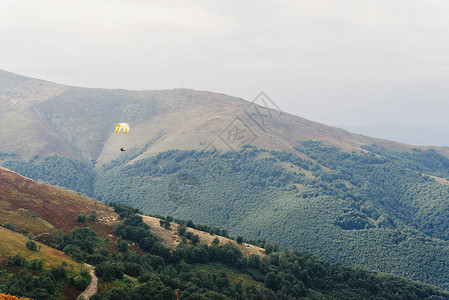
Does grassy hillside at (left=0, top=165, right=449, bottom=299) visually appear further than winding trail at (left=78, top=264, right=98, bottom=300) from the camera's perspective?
Yes

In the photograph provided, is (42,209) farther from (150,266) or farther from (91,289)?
(91,289)

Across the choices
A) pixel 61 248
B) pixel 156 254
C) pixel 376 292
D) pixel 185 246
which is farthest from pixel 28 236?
pixel 376 292

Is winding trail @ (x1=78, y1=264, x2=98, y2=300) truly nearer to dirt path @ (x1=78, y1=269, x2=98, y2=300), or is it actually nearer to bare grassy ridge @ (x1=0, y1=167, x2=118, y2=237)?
dirt path @ (x1=78, y1=269, x2=98, y2=300)

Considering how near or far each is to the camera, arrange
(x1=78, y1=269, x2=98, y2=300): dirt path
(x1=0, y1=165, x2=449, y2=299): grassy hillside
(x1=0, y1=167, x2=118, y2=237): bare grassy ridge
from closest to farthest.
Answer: (x1=78, y1=269, x2=98, y2=300): dirt path → (x1=0, y1=165, x2=449, y2=299): grassy hillside → (x1=0, y1=167, x2=118, y2=237): bare grassy ridge

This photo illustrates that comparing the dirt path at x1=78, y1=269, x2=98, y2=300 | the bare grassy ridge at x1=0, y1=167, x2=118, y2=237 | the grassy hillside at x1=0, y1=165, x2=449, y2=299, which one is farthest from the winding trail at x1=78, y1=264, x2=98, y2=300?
the bare grassy ridge at x1=0, y1=167, x2=118, y2=237

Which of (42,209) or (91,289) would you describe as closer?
(91,289)

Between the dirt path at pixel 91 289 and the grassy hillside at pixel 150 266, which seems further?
the grassy hillside at pixel 150 266

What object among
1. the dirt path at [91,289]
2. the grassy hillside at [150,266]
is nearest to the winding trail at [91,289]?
the dirt path at [91,289]

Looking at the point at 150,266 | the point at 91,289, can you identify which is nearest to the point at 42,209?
the point at 150,266

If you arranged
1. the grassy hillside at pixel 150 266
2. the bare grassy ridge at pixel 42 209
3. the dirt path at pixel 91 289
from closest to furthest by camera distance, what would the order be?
the dirt path at pixel 91 289 → the grassy hillside at pixel 150 266 → the bare grassy ridge at pixel 42 209

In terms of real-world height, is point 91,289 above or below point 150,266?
above

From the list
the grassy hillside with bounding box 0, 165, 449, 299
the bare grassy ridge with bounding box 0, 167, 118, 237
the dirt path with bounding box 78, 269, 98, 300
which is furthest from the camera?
the bare grassy ridge with bounding box 0, 167, 118, 237

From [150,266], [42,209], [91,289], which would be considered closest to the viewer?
[91,289]

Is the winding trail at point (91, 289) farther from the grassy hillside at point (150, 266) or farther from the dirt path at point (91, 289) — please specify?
the grassy hillside at point (150, 266)
